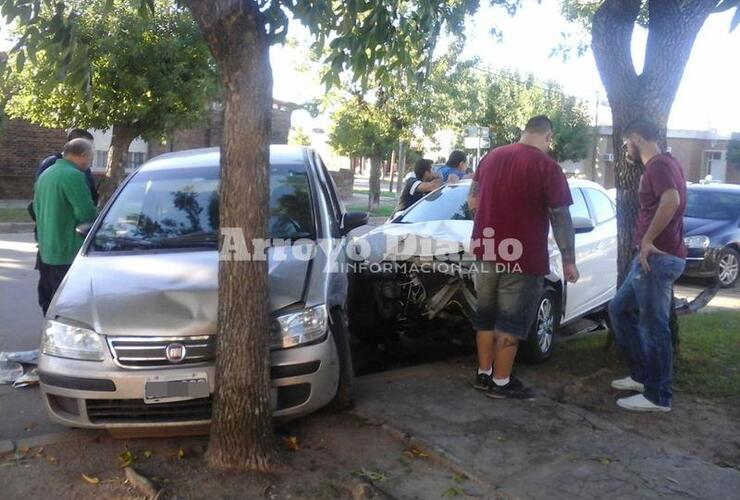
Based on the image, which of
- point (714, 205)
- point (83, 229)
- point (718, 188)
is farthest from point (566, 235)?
point (718, 188)

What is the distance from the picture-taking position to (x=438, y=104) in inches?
972

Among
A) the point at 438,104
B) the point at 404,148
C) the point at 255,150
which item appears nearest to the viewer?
the point at 255,150

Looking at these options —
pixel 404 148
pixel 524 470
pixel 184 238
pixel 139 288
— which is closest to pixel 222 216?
pixel 139 288

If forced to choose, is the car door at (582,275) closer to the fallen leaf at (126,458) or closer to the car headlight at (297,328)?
the car headlight at (297,328)

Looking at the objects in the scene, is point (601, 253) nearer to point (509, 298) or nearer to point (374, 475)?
A: point (509, 298)

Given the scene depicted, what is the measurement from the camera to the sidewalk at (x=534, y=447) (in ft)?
12.2

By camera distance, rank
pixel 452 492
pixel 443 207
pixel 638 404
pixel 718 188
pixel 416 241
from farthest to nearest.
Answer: pixel 718 188
pixel 443 207
pixel 416 241
pixel 638 404
pixel 452 492

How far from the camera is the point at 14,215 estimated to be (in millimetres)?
18141

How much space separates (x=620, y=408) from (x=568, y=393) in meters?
0.43

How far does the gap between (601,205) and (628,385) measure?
300 centimetres

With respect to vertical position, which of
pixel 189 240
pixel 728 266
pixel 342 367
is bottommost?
pixel 342 367

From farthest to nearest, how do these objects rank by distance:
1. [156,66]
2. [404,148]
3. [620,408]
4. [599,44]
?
[404,148]
[156,66]
[599,44]
[620,408]

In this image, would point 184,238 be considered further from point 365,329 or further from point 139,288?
point 365,329

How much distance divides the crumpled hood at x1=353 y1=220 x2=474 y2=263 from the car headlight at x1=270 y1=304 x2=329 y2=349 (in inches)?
64.9
